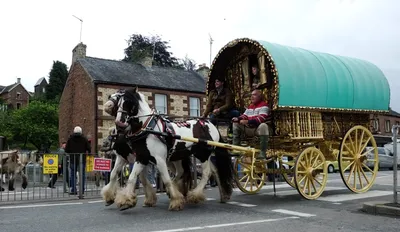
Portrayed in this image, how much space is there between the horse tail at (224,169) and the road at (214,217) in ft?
1.23

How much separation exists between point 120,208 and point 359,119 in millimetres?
6712

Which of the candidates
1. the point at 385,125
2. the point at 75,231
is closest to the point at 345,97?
the point at 75,231

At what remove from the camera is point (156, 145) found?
313 inches

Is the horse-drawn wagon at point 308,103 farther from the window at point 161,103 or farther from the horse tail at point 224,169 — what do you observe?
the window at point 161,103

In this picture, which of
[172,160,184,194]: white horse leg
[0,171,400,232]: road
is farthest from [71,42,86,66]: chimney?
[172,160,184,194]: white horse leg

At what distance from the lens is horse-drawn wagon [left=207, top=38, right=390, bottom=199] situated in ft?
29.7

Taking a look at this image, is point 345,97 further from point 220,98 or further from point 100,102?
point 100,102

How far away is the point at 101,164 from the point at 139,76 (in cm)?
1768

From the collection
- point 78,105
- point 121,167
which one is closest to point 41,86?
point 78,105

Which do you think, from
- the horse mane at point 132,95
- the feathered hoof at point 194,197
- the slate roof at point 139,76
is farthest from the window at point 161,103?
the horse mane at point 132,95

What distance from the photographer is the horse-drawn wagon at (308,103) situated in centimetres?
905

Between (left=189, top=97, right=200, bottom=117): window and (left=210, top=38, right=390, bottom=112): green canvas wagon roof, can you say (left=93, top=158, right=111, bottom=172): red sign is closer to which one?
(left=210, top=38, right=390, bottom=112): green canvas wagon roof

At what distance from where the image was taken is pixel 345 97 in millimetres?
9984

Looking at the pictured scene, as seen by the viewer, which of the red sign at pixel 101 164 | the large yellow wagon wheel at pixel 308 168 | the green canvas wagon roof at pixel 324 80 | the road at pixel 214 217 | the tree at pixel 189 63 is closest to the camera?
the road at pixel 214 217
